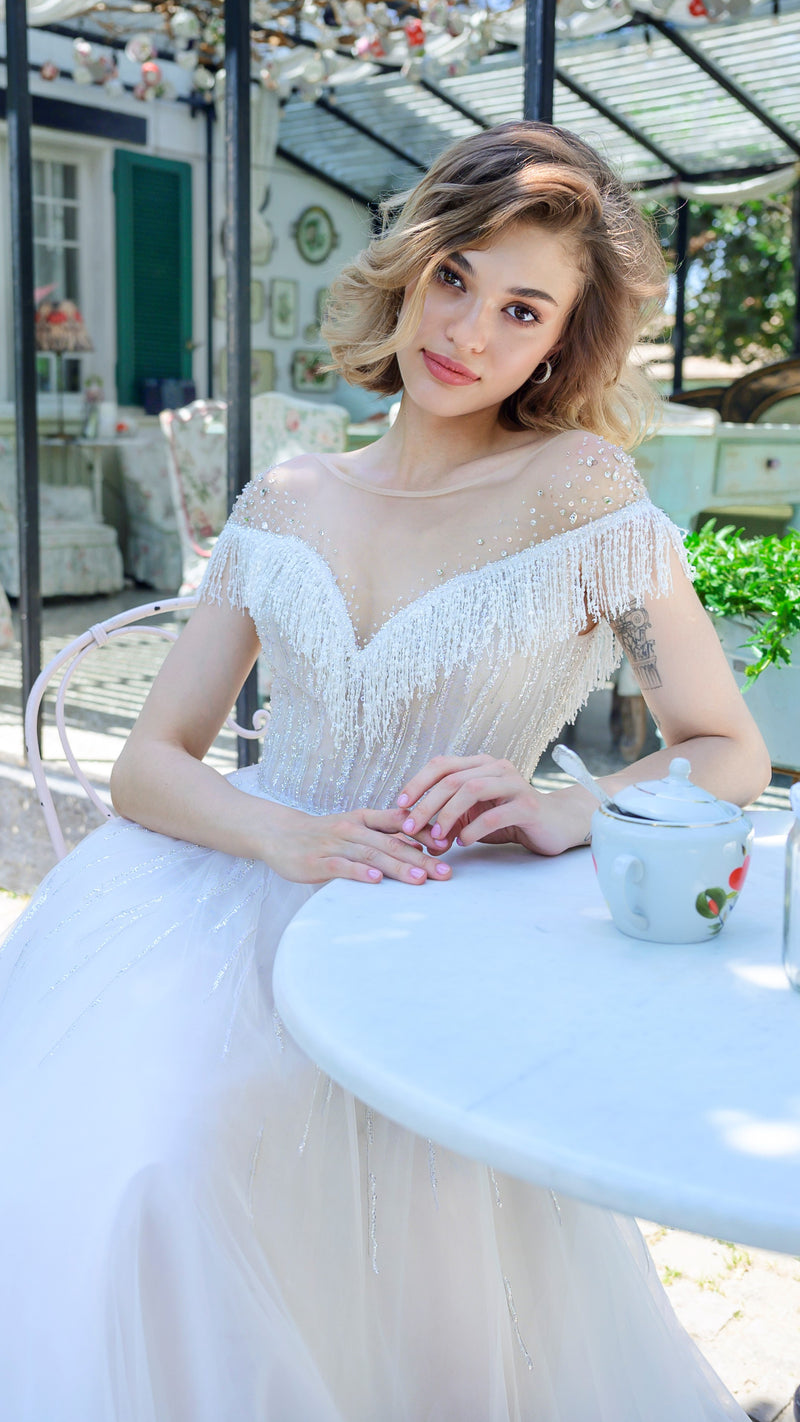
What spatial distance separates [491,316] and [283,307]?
8.75m

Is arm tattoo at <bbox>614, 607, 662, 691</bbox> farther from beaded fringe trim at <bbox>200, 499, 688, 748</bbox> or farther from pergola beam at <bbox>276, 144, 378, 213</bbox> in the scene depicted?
pergola beam at <bbox>276, 144, 378, 213</bbox>

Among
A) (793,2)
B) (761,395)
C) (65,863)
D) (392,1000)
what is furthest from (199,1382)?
(793,2)

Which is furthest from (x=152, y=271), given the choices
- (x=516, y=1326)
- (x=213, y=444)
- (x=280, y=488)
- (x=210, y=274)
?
(x=516, y=1326)

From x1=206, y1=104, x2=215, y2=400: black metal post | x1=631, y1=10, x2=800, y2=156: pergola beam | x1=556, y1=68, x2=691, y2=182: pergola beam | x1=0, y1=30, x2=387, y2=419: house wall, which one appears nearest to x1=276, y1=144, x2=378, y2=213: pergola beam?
x1=0, y1=30, x2=387, y2=419: house wall

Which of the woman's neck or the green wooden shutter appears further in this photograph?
the green wooden shutter

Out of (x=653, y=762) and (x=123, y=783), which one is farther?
(x=123, y=783)

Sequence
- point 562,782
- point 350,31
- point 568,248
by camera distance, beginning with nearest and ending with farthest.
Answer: point 568,248 → point 562,782 → point 350,31

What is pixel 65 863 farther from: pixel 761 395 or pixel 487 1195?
pixel 761 395

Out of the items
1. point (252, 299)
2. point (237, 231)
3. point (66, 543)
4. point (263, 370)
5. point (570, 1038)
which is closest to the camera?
point (570, 1038)

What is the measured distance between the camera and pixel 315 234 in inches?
393

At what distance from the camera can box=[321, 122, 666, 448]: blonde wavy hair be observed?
132cm

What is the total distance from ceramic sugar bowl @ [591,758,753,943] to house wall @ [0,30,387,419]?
7.29 metres

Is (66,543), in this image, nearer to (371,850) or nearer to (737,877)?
(371,850)

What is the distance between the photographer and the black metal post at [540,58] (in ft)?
6.87
